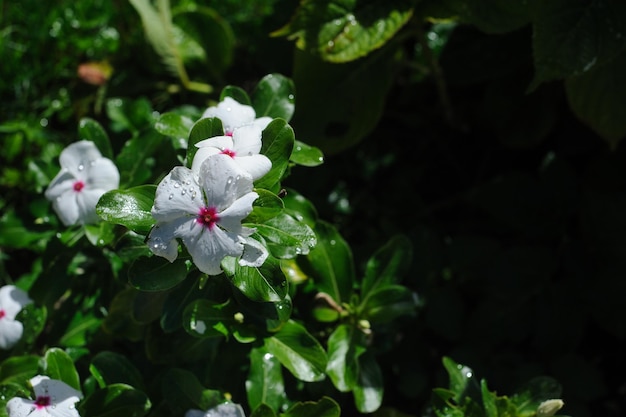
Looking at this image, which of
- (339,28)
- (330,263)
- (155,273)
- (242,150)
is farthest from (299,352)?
(339,28)

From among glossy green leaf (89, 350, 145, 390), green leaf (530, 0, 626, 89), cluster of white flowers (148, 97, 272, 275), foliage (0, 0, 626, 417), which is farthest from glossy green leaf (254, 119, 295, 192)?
green leaf (530, 0, 626, 89)

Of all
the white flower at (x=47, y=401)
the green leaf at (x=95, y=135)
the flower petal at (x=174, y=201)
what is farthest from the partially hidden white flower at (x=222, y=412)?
the green leaf at (x=95, y=135)

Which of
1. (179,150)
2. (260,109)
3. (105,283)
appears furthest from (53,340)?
(260,109)

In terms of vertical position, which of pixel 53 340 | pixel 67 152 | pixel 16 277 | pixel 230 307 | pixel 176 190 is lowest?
pixel 16 277

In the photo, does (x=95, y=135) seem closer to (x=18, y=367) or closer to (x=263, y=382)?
(x=18, y=367)

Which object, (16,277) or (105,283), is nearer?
(105,283)

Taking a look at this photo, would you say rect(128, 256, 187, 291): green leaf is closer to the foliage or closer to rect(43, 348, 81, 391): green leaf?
the foliage

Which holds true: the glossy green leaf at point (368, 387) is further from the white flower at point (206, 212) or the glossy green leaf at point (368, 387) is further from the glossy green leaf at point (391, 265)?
the white flower at point (206, 212)

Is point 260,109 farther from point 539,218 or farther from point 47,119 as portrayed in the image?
point 47,119
